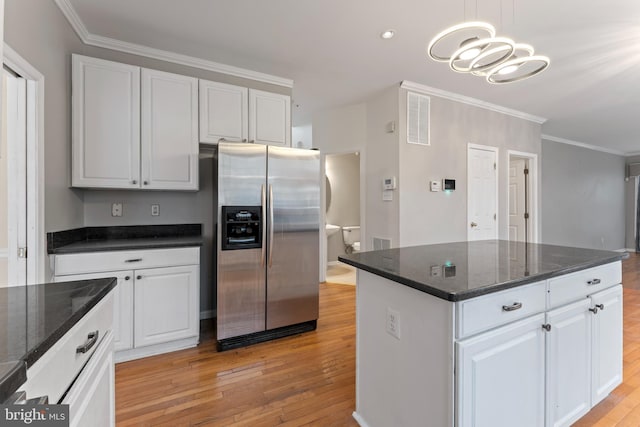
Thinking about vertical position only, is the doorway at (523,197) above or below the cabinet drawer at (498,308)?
above

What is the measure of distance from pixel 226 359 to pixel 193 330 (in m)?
0.39

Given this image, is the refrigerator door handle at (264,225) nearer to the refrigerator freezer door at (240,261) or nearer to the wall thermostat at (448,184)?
the refrigerator freezer door at (240,261)

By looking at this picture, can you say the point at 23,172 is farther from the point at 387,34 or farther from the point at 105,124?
the point at 387,34

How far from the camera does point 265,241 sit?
254cm

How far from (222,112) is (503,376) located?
2854mm

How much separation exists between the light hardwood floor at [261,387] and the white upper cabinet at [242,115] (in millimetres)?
1933

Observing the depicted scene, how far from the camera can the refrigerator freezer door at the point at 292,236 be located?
8.48 ft

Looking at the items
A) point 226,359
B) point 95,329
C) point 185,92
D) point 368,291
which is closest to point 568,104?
Answer: point 368,291

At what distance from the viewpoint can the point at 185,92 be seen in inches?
104

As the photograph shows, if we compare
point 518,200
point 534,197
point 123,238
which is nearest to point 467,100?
point 534,197

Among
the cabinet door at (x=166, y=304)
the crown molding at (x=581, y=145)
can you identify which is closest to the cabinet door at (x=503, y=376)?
the cabinet door at (x=166, y=304)

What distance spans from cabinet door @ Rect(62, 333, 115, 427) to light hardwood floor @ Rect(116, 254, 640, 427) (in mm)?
705

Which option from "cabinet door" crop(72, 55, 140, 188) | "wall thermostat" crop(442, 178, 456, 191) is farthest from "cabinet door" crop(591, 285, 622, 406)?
"cabinet door" crop(72, 55, 140, 188)

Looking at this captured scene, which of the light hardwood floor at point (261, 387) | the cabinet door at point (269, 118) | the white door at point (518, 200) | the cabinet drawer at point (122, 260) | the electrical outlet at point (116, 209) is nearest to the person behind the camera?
the light hardwood floor at point (261, 387)
